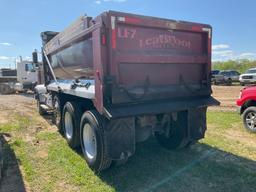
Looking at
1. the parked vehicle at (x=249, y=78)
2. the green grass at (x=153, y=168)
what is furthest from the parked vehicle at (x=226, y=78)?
the green grass at (x=153, y=168)

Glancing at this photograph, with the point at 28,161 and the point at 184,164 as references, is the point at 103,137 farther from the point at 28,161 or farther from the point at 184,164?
the point at 28,161

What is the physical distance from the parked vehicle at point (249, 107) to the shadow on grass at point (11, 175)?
584 cm

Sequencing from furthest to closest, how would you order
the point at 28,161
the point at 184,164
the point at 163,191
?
the point at 28,161, the point at 184,164, the point at 163,191

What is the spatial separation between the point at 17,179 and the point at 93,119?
1730 mm

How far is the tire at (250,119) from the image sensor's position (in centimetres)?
696

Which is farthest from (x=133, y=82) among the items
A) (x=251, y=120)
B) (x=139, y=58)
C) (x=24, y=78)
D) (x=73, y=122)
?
(x=24, y=78)

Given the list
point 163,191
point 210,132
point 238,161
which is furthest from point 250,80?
point 163,191

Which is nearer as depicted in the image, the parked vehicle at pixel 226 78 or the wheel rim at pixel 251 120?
the wheel rim at pixel 251 120

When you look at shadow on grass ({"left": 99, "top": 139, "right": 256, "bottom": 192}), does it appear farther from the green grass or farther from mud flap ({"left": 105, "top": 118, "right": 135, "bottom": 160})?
mud flap ({"left": 105, "top": 118, "right": 135, "bottom": 160})

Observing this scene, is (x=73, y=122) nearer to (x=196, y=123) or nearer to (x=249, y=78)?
(x=196, y=123)

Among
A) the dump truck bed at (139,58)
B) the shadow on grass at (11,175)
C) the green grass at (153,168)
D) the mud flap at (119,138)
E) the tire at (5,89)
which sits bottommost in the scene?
the shadow on grass at (11,175)

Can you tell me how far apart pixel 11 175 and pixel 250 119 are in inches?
237

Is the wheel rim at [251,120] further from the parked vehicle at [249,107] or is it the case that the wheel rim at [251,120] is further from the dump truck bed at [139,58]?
the dump truck bed at [139,58]

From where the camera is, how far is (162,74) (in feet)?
15.3
